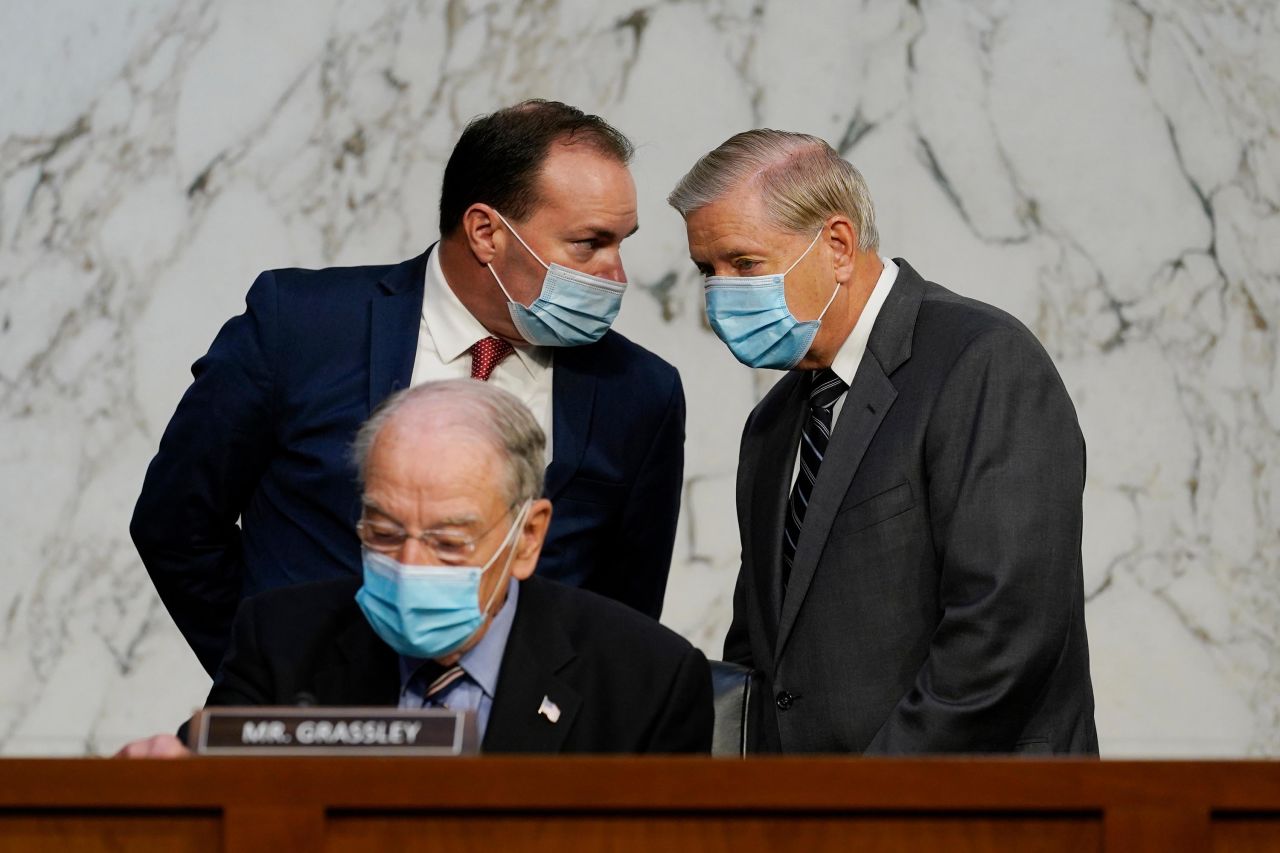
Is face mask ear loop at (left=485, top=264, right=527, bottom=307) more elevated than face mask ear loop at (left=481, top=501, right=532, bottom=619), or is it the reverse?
face mask ear loop at (left=485, top=264, right=527, bottom=307)

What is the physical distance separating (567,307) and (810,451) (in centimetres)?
48

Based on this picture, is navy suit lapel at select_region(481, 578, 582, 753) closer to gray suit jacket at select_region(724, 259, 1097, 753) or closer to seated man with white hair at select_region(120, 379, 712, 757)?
seated man with white hair at select_region(120, 379, 712, 757)

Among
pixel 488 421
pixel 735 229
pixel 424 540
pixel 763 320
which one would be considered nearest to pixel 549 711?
pixel 424 540

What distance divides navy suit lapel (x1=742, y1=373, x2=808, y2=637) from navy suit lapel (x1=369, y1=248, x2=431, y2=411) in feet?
1.91

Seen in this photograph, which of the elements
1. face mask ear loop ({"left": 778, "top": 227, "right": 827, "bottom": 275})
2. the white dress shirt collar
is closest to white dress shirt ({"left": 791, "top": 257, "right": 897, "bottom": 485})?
the white dress shirt collar

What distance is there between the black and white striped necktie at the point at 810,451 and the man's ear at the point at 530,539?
1.56ft

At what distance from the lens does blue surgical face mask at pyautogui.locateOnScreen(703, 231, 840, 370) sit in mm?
2730

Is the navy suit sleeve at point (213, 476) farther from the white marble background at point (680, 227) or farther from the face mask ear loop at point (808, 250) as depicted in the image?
the white marble background at point (680, 227)

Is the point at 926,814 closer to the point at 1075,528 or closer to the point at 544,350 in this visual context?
the point at 1075,528

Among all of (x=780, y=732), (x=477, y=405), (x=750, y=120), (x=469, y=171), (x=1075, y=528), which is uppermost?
(x=750, y=120)

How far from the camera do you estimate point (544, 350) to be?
312 centimetres

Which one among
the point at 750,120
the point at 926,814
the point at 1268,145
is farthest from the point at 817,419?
the point at 1268,145

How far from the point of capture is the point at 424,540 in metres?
2.28

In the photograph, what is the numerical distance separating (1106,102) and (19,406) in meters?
2.65
